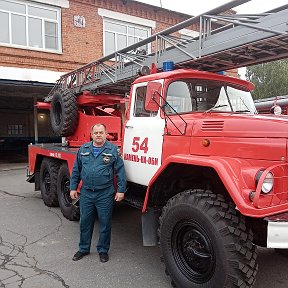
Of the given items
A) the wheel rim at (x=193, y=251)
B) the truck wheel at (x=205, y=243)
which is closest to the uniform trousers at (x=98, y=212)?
the truck wheel at (x=205, y=243)

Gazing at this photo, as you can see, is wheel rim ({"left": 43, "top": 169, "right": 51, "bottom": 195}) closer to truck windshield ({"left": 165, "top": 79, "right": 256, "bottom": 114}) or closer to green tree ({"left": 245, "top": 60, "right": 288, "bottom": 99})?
truck windshield ({"left": 165, "top": 79, "right": 256, "bottom": 114})

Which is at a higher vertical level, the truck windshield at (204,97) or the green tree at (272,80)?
the green tree at (272,80)

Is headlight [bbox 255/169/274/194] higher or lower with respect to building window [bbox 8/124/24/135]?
higher

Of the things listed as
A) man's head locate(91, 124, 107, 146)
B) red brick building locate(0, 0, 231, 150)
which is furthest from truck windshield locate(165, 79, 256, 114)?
red brick building locate(0, 0, 231, 150)

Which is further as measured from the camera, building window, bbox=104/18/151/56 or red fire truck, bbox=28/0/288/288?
building window, bbox=104/18/151/56

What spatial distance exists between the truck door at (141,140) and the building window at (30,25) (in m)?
11.0

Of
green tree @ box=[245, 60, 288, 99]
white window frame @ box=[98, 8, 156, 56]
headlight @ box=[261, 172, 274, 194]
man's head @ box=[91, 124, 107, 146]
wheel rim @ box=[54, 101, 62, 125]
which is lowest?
headlight @ box=[261, 172, 274, 194]

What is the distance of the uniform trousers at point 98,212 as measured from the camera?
423cm

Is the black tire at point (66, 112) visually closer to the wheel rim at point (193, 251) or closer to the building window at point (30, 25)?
the wheel rim at point (193, 251)

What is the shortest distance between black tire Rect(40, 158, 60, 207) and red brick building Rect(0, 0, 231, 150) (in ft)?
24.1

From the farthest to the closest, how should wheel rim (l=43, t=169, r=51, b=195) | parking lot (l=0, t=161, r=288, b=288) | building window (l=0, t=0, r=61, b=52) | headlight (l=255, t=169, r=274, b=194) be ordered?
1. building window (l=0, t=0, r=61, b=52)
2. wheel rim (l=43, t=169, r=51, b=195)
3. parking lot (l=0, t=161, r=288, b=288)
4. headlight (l=255, t=169, r=274, b=194)

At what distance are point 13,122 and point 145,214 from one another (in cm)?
2341

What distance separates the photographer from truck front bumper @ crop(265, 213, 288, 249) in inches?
105

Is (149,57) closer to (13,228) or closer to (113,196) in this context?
(113,196)
